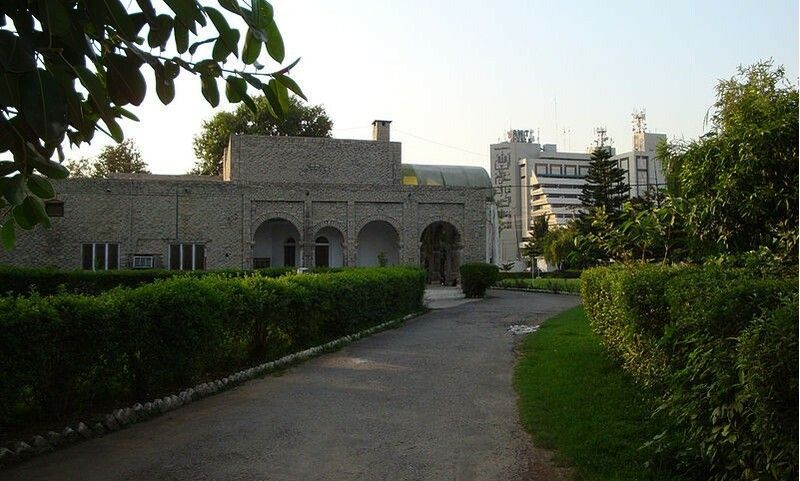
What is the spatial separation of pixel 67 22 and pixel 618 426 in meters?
5.66

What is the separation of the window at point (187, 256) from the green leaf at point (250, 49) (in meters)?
34.3

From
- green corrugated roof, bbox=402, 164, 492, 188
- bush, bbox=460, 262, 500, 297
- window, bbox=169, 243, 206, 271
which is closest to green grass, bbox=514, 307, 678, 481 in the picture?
bush, bbox=460, 262, 500, 297

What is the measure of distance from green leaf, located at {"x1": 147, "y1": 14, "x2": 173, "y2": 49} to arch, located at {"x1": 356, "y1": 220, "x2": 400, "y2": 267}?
37667mm

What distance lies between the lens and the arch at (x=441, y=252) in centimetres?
3984

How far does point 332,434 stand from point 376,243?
3430 centimetres

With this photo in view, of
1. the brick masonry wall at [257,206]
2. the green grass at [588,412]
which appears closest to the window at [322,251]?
the brick masonry wall at [257,206]

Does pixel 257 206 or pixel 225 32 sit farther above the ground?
pixel 257 206

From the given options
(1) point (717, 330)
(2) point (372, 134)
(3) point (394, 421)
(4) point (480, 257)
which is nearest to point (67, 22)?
(1) point (717, 330)

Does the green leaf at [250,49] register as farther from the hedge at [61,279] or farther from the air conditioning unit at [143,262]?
the air conditioning unit at [143,262]

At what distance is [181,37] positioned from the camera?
227cm

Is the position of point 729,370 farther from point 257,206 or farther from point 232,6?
point 257,206

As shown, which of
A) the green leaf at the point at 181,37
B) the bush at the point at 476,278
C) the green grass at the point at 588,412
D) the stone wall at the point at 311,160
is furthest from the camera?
the stone wall at the point at 311,160

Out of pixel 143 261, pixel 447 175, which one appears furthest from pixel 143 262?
pixel 447 175

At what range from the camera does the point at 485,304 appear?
2592 centimetres
